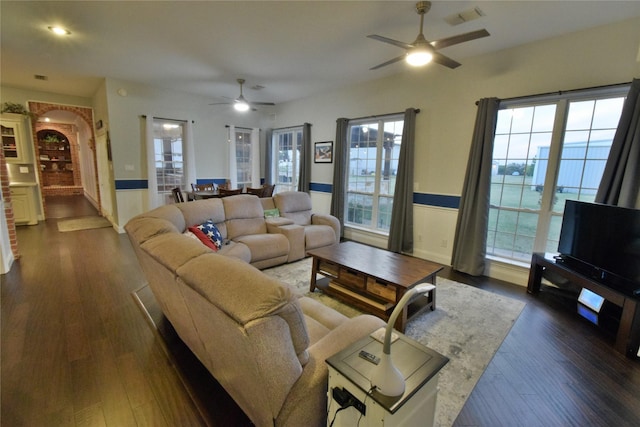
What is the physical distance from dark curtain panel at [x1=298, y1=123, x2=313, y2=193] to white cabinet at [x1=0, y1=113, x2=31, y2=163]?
5.71m

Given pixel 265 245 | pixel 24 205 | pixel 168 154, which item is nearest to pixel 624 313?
pixel 265 245

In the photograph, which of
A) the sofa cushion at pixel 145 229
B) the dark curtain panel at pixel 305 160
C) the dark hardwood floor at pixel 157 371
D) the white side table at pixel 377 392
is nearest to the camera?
the white side table at pixel 377 392

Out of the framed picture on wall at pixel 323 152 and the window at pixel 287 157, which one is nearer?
the framed picture on wall at pixel 323 152

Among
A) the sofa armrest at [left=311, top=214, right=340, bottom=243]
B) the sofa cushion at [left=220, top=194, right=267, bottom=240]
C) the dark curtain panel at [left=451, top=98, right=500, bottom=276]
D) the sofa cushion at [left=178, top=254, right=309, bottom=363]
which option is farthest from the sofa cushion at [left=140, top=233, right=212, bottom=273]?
the dark curtain panel at [left=451, top=98, right=500, bottom=276]

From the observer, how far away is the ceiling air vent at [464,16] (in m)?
2.65

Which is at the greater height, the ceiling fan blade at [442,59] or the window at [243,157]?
the ceiling fan blade at [442,59]

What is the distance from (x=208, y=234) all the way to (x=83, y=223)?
4644 millimetres

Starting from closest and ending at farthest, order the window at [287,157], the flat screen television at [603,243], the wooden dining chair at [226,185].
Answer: the flat screen television at [603,243]
the wooden dining chair at [226,185]
the window at [287,157]

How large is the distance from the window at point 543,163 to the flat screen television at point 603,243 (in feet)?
1.40

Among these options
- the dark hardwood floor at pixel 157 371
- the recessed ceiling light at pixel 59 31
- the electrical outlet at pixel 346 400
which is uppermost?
the recessed ceiling light at pixel 59 31

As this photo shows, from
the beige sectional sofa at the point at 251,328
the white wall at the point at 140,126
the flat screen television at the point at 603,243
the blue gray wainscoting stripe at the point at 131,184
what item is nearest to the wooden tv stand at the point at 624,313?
the flat screen television at the point at 603,243

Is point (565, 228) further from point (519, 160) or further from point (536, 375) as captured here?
Result: point (536, 375)

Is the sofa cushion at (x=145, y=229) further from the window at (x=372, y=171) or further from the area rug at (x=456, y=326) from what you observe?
the window at (x=372, y=171)

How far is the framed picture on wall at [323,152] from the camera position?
5758 millimetres
